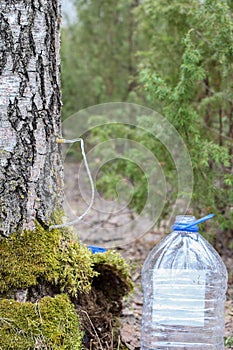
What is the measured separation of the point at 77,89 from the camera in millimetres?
9523

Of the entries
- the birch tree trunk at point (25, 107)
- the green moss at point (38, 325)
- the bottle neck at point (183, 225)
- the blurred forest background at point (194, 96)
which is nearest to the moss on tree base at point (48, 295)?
the green moss at point (38, 325)

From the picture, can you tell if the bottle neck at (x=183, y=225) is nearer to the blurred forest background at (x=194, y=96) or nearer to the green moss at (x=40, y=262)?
the green moss at (x=40, y=262)

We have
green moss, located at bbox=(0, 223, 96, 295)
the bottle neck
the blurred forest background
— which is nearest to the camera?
green moss, located at bbox=(0, 223, 96, 295)

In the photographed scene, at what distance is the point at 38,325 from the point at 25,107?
1.00m

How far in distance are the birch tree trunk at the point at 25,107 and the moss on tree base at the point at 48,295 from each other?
12 centimetres

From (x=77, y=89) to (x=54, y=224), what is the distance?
717 centimetres

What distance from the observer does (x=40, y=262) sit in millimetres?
2451

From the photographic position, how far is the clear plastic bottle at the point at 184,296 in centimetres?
285

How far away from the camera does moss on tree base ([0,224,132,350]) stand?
2.32 m

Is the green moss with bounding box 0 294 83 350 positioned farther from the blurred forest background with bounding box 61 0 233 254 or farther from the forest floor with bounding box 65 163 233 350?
the blurred forest background with bounding box 61 0 233 254

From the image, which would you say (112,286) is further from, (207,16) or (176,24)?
(176,24)

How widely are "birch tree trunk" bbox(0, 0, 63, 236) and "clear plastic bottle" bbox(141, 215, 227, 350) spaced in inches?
32.9

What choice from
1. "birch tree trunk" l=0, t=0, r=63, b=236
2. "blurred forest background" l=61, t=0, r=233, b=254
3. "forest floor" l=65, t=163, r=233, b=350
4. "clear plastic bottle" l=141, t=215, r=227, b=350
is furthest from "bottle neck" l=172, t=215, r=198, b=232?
"forest floor" l=65, t=163, r=233, b=350

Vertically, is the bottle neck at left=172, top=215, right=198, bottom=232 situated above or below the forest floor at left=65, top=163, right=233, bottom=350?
below
